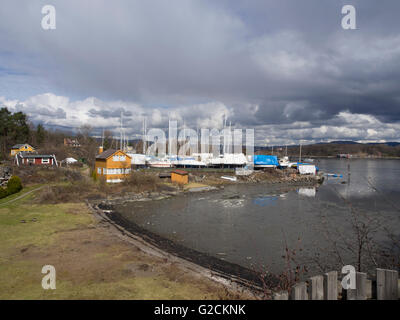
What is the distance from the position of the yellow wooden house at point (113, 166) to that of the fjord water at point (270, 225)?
26.3 ft

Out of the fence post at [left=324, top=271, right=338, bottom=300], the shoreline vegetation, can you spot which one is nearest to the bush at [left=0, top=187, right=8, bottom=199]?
the shoreline vegetation

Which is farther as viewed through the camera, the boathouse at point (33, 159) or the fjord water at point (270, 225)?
the boathouse at point (33, 159)

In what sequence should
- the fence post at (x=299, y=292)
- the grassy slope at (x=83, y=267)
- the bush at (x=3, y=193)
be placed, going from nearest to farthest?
the fence post at (x=299, y=292) → the grassy slope at (x=83, y=267) → the bush at (x=3, y=193)

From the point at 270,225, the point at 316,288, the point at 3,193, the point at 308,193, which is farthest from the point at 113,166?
the point at 316,288

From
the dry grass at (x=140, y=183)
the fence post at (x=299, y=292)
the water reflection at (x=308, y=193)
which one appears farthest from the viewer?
the water reflection at (x=308, y=193)

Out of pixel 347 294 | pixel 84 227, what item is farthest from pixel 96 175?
pixel 347 294

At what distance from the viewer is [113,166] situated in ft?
103

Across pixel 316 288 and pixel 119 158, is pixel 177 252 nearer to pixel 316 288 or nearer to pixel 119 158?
pixel 316 288

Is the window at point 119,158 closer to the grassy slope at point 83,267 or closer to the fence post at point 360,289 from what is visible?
the grassy slope at point 83,267

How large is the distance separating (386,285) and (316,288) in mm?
893

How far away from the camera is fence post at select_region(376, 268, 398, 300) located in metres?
3.54

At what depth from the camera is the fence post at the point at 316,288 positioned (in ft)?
12.4

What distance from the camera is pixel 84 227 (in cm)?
1519

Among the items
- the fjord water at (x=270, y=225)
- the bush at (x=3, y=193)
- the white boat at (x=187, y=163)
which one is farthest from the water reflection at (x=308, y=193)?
A: the bush at (x=3, y=193)
